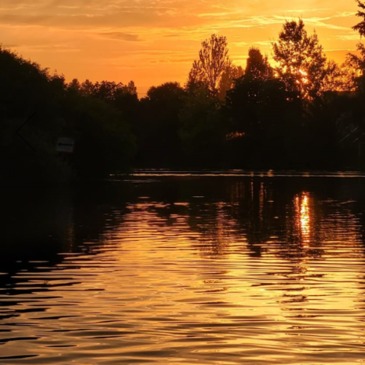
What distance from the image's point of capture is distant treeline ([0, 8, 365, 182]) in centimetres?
8694

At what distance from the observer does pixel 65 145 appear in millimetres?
94188

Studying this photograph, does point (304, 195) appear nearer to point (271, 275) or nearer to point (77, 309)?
point (271, 275)

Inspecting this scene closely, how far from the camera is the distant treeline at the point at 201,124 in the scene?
86.9 meters

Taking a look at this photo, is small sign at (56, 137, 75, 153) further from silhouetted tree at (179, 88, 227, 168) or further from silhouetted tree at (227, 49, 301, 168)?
silhouetted tree at (179, 88, 227, 168)

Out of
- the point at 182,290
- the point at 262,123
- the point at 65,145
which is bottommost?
the point at 182,290

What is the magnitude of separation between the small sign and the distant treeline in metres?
0.18

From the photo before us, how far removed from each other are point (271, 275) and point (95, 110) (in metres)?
95.2

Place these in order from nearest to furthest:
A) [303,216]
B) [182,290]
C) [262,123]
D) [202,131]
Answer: [182,290]
[303,216]
[262,123]
[202,131]

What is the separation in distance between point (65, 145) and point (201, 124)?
75.0 m

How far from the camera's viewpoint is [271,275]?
24.3m

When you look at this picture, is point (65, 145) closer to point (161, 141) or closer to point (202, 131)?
point (202, 131)

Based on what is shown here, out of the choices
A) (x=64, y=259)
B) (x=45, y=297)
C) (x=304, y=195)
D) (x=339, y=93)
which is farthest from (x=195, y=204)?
(x=339, y=93)

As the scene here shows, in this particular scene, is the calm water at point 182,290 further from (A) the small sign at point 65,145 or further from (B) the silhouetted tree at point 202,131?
(B) the silhouetted tree at point 202,131

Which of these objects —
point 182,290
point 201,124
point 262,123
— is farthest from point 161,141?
point 182,290
